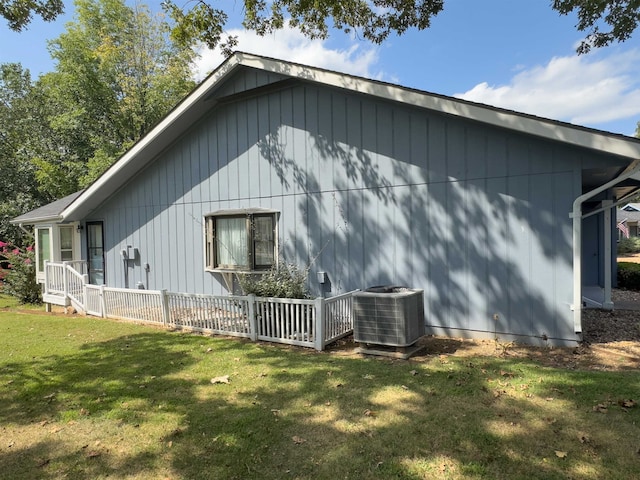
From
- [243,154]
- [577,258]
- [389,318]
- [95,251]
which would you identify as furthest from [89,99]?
[577,258]

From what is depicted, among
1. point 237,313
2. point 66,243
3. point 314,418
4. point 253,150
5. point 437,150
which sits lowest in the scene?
point 314,418

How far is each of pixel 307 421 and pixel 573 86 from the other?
1899 cm

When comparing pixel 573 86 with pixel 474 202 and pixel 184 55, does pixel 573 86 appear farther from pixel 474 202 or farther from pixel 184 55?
pixel 184 55

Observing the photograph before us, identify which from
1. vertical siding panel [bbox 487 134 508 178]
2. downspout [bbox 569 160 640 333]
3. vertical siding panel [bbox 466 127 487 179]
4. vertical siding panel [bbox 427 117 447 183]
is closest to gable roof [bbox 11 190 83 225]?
vertical siding panel [bbox 427 117 447 183]

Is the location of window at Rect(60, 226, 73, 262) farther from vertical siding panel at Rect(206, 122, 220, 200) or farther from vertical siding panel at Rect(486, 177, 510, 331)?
vertical siding panel at Rect(486, 177, 510, 331)

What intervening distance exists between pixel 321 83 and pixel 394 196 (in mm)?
2615

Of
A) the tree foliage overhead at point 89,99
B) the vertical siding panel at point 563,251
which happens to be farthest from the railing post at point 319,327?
the tree foliage overhead at point 89,99

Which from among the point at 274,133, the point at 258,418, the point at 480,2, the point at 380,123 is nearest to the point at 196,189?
the point at 274,133

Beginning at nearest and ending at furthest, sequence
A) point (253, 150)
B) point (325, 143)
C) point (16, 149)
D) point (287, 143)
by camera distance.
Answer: point (325, 143)
point (287, 143)
point (253, 150)
point (16, 149)

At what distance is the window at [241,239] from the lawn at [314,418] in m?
3.20

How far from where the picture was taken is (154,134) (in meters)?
9.72

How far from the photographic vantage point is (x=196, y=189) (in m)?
10.1

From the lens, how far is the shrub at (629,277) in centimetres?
1195

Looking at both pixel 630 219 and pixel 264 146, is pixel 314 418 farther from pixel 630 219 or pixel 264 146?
pixel 630 219
